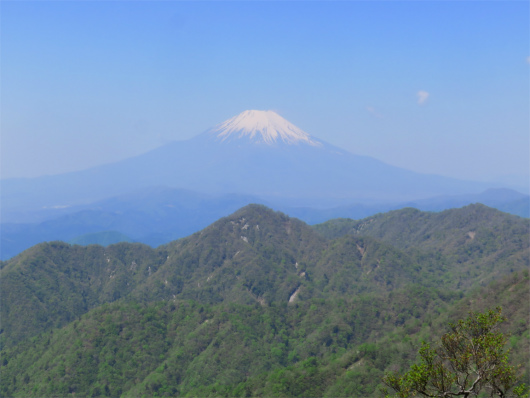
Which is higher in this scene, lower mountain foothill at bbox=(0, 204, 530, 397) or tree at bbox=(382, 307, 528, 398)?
tree at bbox=(382, 307, 528, 398)

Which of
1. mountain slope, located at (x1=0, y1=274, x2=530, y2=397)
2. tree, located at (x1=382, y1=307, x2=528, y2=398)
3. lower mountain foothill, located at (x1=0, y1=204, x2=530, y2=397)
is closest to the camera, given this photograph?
tree, located at (x1=382, y1=307, x2=528, y2=398)

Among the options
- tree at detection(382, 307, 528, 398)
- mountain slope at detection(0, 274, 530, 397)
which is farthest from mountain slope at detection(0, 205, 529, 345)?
tree at detection(382, 307, 528, 398)

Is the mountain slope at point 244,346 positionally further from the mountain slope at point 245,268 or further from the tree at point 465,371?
the tree at point 465,371

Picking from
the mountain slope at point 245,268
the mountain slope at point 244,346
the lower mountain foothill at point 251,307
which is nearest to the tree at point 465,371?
the lower mountain foothill at point 251,307

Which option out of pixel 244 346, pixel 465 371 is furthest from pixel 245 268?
pixel 465 371

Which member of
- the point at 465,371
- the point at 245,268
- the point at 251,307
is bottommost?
the point at 251,307

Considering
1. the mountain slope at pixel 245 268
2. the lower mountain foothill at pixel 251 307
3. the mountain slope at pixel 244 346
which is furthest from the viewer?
the mountain slope at pixel 245 268

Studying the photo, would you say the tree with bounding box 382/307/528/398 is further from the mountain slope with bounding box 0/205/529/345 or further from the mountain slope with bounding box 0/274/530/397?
the mountain slope with bounding box 0/205/529/345

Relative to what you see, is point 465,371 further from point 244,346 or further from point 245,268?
point 245,268

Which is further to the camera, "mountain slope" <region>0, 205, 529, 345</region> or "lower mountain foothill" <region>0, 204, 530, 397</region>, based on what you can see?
"mountain slope" <region>0, 205, 529, 345</region>
